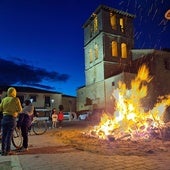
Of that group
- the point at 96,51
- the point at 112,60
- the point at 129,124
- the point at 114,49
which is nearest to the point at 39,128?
the point at 129,124

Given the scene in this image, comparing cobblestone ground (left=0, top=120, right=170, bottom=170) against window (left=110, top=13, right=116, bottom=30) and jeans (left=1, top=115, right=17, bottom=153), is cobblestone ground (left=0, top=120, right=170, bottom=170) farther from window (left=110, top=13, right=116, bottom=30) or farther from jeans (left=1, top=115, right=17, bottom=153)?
window (left=110, top=13, right=116, bottom=30)

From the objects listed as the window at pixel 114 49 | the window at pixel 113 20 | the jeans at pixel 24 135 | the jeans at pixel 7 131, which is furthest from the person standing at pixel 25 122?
the window at pixel 113 20

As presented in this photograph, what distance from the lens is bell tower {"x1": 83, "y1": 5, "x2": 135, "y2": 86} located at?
41188 millimetres

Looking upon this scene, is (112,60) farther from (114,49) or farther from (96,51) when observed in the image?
(96,51)

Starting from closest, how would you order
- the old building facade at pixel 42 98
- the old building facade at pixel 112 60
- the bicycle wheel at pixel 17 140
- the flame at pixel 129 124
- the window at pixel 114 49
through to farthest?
the bicycle wheel at pixel 17 140, the flame at pixel 129 124, the old building facade at pixel 112 60, the window at pixel 114 49, the old building facade at pixel 42 98

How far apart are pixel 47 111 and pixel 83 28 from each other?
62.5 feet

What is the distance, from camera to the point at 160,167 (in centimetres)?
551

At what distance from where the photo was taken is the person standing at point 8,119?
7.45 meters

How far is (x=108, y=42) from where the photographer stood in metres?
41.4

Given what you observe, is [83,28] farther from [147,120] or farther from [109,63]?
[147,120]

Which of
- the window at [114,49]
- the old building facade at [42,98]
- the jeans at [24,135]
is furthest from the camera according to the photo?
the old building facade at [42,98]

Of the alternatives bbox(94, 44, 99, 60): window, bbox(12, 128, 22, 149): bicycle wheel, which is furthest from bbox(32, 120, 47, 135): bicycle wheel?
bbox(94, 44, 99, 60): window

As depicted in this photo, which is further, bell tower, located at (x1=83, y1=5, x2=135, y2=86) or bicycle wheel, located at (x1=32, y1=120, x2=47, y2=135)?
bell tower, located at (x1=83, y1=5, x2=135, y2=86)

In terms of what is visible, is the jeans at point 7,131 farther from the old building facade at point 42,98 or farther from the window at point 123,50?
the old building facade at point 42,98
